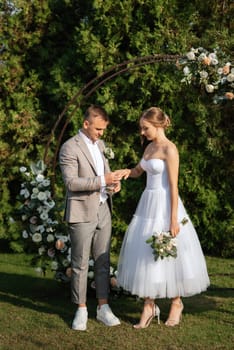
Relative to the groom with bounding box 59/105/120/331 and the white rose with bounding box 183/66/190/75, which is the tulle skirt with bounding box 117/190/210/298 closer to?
the groom with bounding box 59/105/120/331

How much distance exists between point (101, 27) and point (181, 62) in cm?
276

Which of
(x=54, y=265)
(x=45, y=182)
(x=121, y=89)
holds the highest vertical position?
(x=121, y=89)

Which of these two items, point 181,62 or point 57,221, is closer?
point 181,62

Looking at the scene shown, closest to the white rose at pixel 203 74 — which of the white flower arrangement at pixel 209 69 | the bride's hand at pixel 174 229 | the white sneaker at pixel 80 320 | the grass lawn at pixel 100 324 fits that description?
the white flower arrangement at pixel 209 69

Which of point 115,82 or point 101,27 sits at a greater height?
point 101,27

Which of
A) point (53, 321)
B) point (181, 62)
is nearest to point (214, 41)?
point (181, 62)

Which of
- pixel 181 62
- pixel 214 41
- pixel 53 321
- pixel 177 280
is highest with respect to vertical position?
pixel 214 41

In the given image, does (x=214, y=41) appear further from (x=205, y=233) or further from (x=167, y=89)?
(x=205, y=233)

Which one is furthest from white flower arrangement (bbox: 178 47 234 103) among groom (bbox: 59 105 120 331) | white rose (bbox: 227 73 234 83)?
groom (bbox: 59 105 120 331)

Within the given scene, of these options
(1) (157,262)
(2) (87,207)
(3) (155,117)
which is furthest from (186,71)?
(1) (157,262)

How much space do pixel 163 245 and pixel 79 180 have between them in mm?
895

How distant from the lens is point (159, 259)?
16.0ft

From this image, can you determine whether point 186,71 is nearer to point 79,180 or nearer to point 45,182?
point 79,180

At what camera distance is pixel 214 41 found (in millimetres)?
7605
